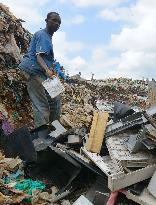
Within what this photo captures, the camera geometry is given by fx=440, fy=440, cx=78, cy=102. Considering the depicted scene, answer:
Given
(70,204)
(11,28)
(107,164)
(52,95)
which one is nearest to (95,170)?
(107,164)

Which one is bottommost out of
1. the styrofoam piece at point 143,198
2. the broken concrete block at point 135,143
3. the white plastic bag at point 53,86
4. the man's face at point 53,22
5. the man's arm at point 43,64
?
the styrofoam piece at point 143,198

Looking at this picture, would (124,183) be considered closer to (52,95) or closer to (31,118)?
(52,95)

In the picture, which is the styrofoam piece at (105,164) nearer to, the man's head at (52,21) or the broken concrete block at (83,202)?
the broken concrete block at (83,202)

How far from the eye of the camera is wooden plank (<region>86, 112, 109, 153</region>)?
5113 millimetres

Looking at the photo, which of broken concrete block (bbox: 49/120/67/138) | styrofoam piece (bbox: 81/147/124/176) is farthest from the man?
styrofoam piece (bbox: 81/147/124/176)

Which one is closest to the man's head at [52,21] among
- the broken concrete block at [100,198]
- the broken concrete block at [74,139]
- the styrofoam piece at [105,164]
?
the broken concrete block at [74,139]

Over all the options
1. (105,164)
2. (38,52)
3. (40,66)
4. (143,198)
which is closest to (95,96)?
(40,66)

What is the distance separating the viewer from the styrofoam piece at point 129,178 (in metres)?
4.07

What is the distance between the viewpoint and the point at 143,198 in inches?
159

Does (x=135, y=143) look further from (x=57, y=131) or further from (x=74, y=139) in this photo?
(x=57, y=131)

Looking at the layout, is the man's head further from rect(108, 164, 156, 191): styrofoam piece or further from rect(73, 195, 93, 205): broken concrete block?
rect(73, 195, 93, 205): broken concrete block

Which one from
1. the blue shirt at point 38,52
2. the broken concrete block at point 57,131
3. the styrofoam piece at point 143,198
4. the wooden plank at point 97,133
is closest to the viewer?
the styrofoam piece at point 143,198

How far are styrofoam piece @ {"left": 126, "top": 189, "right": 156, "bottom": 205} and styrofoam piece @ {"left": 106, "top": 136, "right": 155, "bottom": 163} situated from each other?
470mm

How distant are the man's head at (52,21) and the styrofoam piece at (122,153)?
199cm
